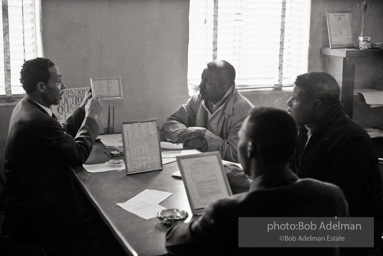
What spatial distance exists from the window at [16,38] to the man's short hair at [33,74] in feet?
2.41

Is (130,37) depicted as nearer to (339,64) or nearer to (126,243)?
(339,64)

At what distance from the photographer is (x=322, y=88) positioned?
2611 mm

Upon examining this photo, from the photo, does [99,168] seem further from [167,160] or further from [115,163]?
[167,160]

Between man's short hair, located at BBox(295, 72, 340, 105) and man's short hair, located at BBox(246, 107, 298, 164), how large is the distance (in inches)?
37.8

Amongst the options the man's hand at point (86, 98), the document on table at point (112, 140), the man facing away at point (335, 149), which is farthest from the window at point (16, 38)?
the man facing away at point (335, 149)

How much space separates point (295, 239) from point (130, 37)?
275 centimetres

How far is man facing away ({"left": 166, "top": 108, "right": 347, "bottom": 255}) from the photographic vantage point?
1.63 metres

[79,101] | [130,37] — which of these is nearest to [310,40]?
[130,37]

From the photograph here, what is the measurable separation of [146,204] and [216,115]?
1445 mm

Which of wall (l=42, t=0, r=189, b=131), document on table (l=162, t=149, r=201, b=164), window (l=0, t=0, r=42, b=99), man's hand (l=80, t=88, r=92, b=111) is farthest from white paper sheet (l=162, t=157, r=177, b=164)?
window (l=0, t=0, r=42, b=99)

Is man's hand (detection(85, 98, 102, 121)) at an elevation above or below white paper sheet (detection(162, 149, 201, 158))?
above

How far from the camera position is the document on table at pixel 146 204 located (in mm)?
2398

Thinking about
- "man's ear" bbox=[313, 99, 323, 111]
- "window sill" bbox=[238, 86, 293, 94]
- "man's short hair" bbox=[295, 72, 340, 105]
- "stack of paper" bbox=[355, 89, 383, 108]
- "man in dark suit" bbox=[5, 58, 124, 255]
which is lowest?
"man in dark suit" bbox=[5, 58, 124, 255]

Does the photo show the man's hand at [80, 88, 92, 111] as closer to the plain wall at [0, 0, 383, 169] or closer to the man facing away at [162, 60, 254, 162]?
the plain wall at [0, 0, 383, 169]
